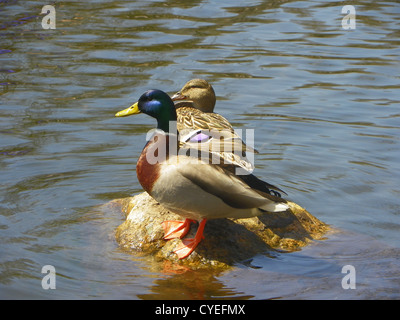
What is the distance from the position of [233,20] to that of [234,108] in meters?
4.27

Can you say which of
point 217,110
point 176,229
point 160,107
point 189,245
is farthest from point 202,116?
point 217,110

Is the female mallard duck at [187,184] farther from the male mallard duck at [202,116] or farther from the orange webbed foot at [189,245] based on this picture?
the male mallard duck at [202,116]

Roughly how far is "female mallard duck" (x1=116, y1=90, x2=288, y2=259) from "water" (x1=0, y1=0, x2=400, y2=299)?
0.41 m

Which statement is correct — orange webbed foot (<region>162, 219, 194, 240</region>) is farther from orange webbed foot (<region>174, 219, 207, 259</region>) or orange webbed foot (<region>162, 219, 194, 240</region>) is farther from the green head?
the green head

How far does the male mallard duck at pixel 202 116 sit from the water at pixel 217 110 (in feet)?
2.61

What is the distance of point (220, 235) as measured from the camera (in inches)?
209

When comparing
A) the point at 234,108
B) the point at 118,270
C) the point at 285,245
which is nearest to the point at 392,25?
the point at 234,108

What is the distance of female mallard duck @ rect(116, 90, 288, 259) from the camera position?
16.2 ft

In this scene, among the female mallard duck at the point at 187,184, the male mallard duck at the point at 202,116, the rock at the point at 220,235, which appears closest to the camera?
the female mallard duck at the point at 187,184

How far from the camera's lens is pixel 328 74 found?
34.2 ft

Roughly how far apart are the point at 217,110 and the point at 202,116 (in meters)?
2.42

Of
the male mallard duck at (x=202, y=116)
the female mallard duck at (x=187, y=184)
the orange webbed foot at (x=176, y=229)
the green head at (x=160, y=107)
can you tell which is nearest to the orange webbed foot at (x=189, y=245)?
the female mallard duck at (x=187, y=184)

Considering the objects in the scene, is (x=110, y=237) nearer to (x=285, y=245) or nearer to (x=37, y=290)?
(x=37, y=290)

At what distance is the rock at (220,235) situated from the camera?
5211mm
